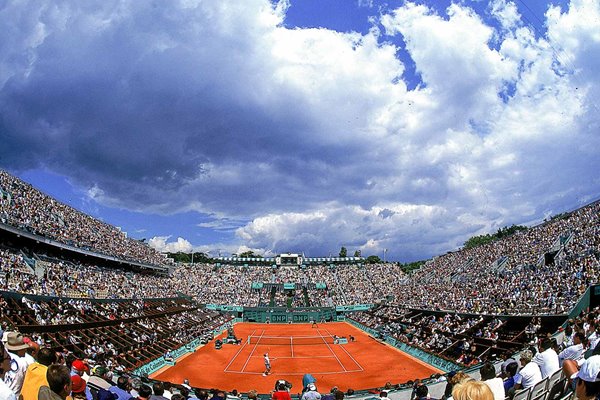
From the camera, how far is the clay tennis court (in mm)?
34469

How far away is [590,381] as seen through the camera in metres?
4.46

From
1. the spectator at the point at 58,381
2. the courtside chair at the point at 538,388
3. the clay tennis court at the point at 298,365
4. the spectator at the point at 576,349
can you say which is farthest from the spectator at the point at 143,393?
the clay tennis court at the point at 298,365

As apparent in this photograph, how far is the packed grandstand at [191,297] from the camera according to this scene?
31047 millimetres

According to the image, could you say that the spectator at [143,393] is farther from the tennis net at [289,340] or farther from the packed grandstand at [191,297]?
the tennis net at [289,340]

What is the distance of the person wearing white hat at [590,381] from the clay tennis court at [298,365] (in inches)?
1177

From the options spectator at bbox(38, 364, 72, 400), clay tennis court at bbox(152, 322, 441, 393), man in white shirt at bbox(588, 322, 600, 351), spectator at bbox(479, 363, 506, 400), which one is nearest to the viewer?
spectator at bbox(38, 364, 72, 400)

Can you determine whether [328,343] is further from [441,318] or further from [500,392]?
[500,392]

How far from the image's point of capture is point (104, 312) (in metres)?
41.5

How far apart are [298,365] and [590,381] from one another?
39964 millimetres

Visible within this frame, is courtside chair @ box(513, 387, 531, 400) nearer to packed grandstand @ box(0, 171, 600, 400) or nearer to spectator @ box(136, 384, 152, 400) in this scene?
packed grandstand @ box(0, 171, 600, 400)

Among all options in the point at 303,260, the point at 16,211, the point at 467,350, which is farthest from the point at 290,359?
the point at 303,260

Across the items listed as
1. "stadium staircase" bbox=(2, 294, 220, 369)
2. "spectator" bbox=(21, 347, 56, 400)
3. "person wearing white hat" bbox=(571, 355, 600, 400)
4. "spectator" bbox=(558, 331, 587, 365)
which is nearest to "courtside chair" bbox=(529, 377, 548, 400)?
"spectator" bbox=(558, 331, 587, 365)

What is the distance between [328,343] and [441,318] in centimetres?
1551

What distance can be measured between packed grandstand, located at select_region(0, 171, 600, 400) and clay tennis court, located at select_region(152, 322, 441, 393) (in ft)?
6.85
